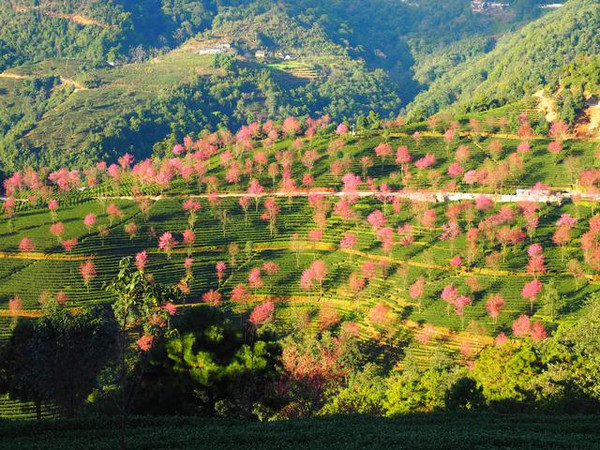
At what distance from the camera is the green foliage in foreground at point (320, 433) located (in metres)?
23.2

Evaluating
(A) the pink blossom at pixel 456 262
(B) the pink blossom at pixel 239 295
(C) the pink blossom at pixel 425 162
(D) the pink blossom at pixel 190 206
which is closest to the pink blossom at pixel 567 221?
(A) the pink blossom at pixel 456 262

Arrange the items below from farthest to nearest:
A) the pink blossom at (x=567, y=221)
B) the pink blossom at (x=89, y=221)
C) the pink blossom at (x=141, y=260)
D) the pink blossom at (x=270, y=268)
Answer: the pink blossom at (x=89, y=221) < the pink blossom at (x=567, y=221) < the pink blossom at (x=270, y=268) < the pink blossom at (x=141, y=260)

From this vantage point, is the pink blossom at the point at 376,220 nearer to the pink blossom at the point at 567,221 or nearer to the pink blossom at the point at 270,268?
the pink blossom at the point at 270,268

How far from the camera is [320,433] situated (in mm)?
24797

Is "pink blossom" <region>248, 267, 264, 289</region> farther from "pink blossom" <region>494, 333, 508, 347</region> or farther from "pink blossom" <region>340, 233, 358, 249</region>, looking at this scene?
"pink blossom" <region>494, 333, 508, 347</region>

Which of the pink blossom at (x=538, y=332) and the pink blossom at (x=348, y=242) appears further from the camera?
the pink blossom at (x=348, y=242)

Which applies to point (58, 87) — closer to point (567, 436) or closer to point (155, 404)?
point (155, 404)

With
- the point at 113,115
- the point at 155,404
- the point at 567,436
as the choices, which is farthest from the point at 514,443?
the point at 113,115

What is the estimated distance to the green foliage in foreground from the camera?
23.2 m

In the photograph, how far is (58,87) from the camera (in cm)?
19688

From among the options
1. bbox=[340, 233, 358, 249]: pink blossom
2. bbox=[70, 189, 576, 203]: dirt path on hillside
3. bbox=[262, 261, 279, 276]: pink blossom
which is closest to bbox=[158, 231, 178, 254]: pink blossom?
bbox=[262, 261, 279, 276]: pink blossom

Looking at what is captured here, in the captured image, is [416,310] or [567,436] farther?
[416,310]

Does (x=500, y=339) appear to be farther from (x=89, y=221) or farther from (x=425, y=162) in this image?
(x=89, y=221)

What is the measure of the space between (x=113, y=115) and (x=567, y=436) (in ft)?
534
